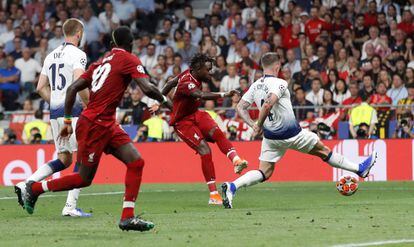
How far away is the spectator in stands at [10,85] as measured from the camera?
95.0ft

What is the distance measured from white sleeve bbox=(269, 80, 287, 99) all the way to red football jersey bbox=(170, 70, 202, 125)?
1.46 m

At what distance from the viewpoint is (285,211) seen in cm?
1431

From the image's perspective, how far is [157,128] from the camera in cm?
2475

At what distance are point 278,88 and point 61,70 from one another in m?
3.20

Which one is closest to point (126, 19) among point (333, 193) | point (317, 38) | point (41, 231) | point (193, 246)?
point (317, 38)

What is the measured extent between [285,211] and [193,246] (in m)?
4.35

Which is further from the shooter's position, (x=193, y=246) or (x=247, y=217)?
(x=247, y=217)

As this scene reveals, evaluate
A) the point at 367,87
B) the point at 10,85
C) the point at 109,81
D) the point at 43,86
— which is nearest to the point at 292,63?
the point at 367,87

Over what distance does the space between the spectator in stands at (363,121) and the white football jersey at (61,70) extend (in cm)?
1029

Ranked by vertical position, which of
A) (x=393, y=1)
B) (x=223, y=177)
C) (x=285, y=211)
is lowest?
(x=223, y=177)

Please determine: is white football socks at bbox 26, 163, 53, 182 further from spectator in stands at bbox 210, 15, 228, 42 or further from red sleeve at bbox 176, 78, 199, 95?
spectator in stands at bbox 210, 15, 228, 42

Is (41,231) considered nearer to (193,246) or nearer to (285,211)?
(193,246)

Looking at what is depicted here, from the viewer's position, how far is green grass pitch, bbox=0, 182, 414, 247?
1070cm

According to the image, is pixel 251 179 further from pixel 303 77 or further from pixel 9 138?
pixel 9 138
